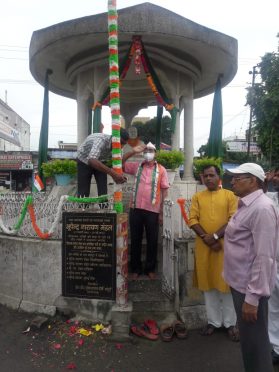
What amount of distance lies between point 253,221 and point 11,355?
2.95 m

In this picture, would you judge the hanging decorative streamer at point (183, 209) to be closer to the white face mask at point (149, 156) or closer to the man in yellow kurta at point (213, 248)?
the man in yellow kurta at point (213, 248)

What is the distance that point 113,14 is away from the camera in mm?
4121

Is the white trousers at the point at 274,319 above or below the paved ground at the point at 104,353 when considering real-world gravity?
above

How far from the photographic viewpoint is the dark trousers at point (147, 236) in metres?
4.86

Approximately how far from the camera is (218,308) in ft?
14.1

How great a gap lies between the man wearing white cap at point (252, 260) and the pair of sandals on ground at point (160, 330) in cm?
147

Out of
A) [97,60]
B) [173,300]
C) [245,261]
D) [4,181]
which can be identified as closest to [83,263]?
[173,300]

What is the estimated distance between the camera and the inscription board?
441 cm

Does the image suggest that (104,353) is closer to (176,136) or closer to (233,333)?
(233,333)

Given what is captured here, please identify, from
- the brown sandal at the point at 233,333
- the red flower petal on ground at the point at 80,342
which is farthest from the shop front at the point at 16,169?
the brown sandal at the point at 233,333

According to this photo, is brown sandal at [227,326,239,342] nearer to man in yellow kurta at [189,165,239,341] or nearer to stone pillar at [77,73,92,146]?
man in yellow kurta at [189,165,239,341]

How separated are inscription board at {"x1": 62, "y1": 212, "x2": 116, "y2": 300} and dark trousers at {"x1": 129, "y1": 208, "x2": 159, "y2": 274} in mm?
602

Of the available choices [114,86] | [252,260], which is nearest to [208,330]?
[252,260]

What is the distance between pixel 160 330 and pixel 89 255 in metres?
1.26
